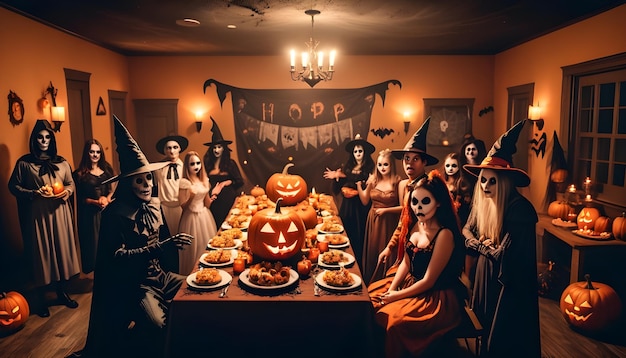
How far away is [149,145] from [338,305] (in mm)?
7230

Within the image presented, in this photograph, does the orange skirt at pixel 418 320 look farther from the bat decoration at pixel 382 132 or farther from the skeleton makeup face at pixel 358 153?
the bat decoration at pixel 382 132

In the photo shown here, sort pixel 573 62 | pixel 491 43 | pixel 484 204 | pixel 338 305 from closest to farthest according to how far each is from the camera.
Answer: pixel 338 305
pixel 484 204
pixel 573 62
pixel 491 43

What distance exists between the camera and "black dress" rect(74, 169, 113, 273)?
5.64 m

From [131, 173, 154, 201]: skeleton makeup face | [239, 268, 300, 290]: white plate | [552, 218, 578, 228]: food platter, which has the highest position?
[131, 173, 154, 201]: skeleton makeup face

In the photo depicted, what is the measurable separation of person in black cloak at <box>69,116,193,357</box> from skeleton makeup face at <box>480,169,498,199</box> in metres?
2.40

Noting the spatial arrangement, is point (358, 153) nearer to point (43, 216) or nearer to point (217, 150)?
point (217, 150)

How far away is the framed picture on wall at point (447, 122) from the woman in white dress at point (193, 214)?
4.90m

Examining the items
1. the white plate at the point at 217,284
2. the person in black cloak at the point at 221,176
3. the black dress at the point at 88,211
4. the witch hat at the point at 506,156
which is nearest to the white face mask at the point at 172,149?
the black dress at the point at 88,211

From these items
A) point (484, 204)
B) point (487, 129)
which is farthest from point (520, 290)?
point (487, 129)

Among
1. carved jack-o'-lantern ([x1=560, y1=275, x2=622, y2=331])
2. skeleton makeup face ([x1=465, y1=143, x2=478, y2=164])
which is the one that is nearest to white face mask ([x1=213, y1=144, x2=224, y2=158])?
skeleton makeup face ([x1=465, y1=143, x2=478, y2=164])

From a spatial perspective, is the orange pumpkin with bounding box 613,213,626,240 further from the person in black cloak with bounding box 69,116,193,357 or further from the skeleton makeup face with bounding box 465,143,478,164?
the person in black cloak with bounding box 69,116,193,357

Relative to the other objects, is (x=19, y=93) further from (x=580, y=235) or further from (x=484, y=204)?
(x=580, y=235)

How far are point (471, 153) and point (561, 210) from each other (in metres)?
1.46

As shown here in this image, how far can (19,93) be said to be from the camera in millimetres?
5352
